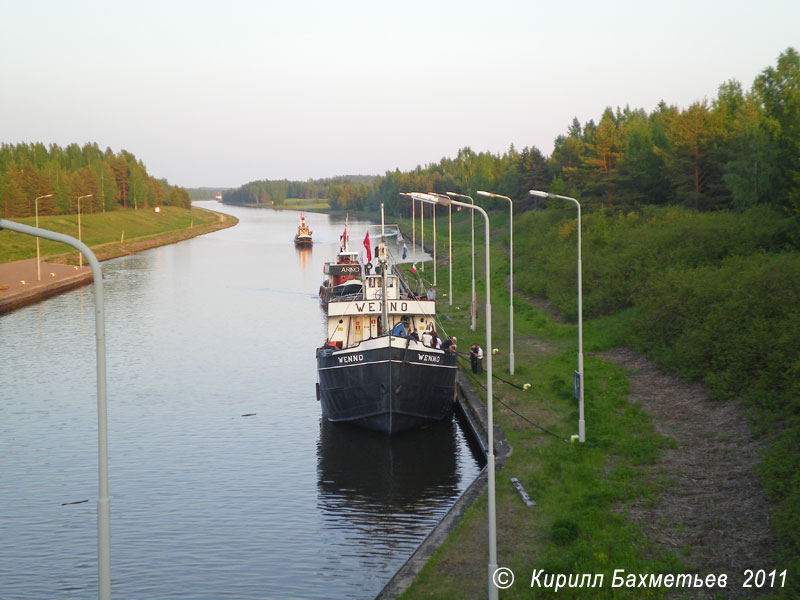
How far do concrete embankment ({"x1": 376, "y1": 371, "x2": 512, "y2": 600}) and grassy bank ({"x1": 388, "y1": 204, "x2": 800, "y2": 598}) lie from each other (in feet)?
1.02

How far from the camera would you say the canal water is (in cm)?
1912

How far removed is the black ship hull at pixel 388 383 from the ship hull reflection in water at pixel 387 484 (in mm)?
722

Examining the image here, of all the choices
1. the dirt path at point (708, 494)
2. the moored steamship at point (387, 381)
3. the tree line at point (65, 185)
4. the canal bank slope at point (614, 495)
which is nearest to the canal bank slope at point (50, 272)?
the tree line at point (65, 185)

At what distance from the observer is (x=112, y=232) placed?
449 feet

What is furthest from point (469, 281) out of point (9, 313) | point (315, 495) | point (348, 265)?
point (315, 495)

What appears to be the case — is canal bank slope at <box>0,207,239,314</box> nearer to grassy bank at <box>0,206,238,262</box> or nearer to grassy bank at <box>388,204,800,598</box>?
grassy bank at <box>0,206,238,262</box>

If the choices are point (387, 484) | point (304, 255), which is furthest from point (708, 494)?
point (304, 255)

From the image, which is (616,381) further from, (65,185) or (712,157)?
(65,185)

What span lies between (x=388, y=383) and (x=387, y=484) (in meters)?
4.04

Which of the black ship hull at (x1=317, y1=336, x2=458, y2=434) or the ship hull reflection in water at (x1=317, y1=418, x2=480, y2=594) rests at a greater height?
the black ship hull at (x1=317, y1=336, x2=458, y2=434)

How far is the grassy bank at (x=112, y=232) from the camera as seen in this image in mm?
99375

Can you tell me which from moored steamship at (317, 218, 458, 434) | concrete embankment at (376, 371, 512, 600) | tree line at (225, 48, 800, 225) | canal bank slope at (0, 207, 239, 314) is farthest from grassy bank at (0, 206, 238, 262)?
concrete embankment at (376, 371, 512, 600)

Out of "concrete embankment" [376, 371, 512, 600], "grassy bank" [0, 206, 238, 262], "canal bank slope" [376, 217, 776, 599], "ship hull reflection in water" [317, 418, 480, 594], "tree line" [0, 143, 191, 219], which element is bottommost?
"ship hull reflection in water" [317, 418, 480, 594]

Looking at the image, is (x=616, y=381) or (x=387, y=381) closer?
(x=387, y=381)
